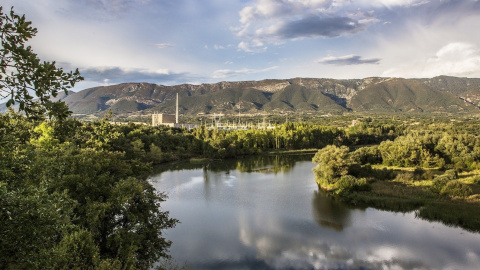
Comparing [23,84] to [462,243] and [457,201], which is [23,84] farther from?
[457,201]

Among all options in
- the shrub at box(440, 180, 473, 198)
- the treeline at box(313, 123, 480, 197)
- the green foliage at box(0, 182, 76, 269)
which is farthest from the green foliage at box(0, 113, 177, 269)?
the shrub at box(440, 180, 473, 198)

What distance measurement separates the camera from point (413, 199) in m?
26.0

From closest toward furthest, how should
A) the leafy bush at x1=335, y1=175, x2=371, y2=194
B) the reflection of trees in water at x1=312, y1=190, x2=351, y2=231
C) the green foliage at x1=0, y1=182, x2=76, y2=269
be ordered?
the green foliage at x1=0, y1=182, x2=76, y2=269 < the reflection of trees in water at x1=312, y1=190, x2=351, y2=231 < the leafy bush at x1=335, y1=175, x2=371, y2=194

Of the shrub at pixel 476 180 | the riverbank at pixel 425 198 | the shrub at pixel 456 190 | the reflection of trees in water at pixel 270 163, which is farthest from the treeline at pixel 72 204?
the shrub at pixel 476 180

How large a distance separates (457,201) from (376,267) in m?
13.0

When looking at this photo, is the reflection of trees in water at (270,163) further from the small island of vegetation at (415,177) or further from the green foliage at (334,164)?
the green foliage at (334,164)

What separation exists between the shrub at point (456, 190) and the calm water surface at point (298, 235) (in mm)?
5255

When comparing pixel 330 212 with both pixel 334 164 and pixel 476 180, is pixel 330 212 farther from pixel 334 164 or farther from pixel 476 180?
pixel 476 180

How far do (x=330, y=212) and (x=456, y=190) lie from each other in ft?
34.0

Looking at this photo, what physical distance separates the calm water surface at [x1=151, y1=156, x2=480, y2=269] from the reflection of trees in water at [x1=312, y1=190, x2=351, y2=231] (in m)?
0.07

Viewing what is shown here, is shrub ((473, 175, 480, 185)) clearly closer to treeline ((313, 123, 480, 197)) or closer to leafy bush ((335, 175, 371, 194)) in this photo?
treeline ((313, 123, 480, 197))

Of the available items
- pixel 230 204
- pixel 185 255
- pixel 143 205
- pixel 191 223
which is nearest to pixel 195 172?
pixel 230 204

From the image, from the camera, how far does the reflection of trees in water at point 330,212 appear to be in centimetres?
2224

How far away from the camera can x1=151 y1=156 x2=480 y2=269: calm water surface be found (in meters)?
16.7
